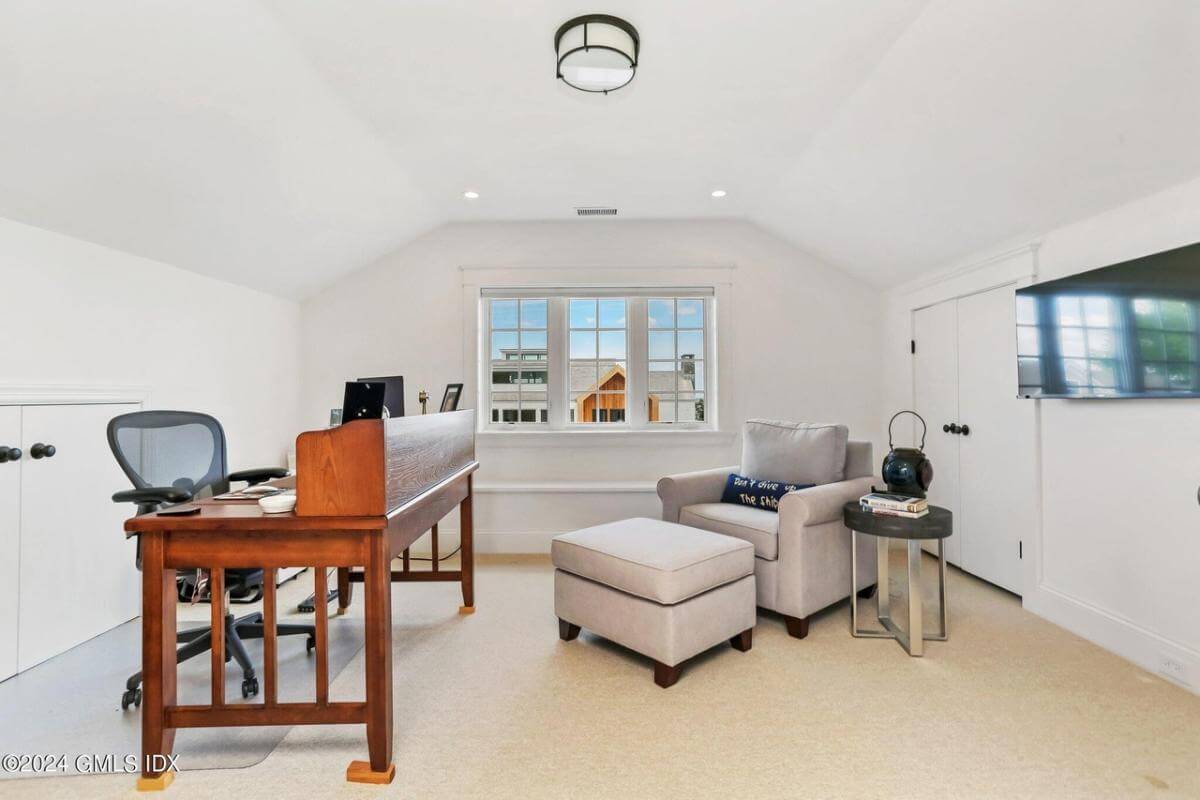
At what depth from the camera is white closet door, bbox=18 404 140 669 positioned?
2203 mm

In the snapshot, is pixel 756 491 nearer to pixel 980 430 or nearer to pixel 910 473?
pixel 910 473

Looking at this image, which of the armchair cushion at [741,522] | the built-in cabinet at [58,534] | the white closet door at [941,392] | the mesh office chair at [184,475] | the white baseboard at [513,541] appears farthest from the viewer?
the white baseboard at [513,541]

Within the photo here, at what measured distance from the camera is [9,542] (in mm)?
2133

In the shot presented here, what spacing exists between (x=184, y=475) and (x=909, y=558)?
2996 mm

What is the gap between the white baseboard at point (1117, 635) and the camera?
6.57ft

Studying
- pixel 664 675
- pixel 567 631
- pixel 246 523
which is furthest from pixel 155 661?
pixel 664 675

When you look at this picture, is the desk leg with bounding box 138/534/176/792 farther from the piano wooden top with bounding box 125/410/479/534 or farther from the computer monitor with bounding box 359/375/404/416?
the computer monitor with bounding box 359/375/404/416

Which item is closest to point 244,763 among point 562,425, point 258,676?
point 258,676

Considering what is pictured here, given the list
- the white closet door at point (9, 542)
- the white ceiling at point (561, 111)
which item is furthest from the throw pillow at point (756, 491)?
the white closet door at point (9, 542)

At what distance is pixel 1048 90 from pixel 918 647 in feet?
7.11

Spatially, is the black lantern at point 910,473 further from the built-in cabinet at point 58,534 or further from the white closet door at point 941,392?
the built-in cabinet at point 58,534

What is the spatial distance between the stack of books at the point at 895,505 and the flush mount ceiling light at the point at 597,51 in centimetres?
205

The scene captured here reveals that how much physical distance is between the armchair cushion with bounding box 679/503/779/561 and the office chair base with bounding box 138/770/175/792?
2.18 meters

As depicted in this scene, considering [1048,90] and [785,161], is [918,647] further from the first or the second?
[785,161]
